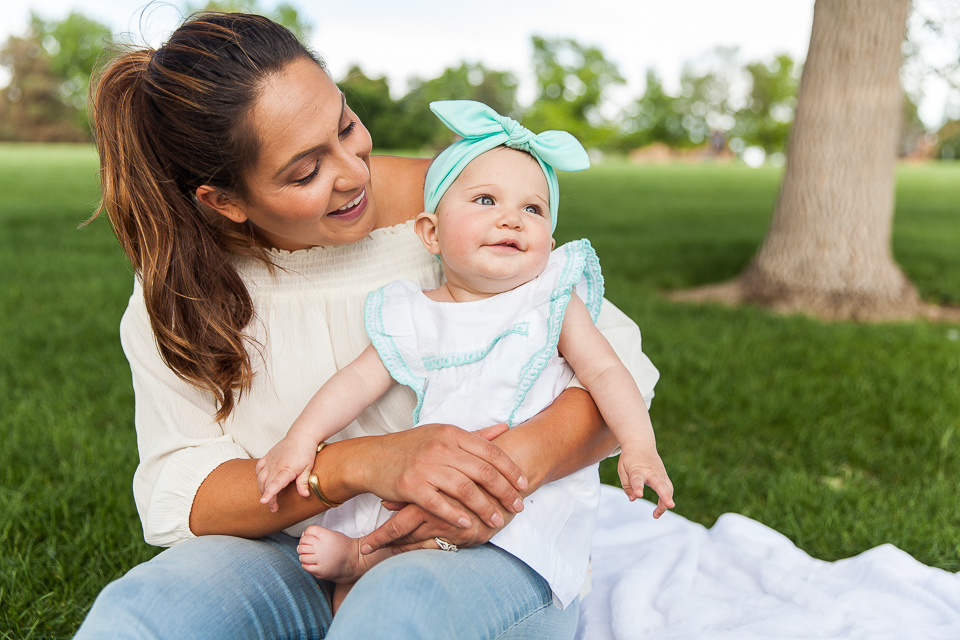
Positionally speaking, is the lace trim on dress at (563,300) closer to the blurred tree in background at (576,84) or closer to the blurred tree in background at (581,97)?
the blurred tree in background at (581,97)

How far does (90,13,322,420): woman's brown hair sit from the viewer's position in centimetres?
162

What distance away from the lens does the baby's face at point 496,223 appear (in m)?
1.66

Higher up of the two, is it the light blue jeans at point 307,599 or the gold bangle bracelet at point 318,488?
the gold bangle bracelet at point 318,488

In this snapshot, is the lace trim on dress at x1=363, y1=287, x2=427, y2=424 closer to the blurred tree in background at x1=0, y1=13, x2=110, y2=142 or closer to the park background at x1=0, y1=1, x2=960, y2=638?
the park background at x1=0, y1=1, x2=960, y2=638

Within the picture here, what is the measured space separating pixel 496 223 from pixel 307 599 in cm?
89

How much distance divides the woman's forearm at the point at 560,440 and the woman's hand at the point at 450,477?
58 millimetres

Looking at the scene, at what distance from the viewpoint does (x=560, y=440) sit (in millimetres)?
1563

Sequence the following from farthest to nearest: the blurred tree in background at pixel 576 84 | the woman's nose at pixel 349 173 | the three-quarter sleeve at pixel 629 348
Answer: the blurred tree in background at pixel 576 84, the three-quarter sleeve at pixel 629 348, the woman's nose at pixel 349 173

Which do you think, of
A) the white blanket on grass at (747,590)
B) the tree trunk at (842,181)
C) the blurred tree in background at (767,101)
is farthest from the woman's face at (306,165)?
the blurred tree in background at (767,101)

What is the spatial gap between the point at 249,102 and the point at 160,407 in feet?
2.35

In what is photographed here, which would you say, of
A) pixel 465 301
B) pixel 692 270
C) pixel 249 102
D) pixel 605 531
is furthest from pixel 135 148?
pixel 692 270

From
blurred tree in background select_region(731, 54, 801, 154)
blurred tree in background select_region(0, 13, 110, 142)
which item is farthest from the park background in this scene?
blurred tree in background select_region(731, 54, 801, 154)

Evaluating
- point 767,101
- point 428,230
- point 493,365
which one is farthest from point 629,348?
point 767,101

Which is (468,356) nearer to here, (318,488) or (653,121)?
(318,488)
